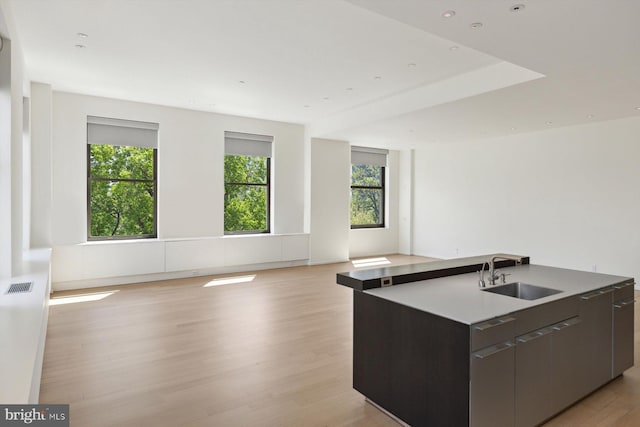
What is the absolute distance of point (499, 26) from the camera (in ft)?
10.5

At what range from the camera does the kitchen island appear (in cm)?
196

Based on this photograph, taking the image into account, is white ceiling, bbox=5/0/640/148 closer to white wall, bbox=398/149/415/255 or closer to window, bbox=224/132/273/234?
window, bbox=224/132/273/234

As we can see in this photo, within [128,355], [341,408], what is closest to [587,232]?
[341,408]

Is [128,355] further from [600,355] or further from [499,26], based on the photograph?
[499,26]

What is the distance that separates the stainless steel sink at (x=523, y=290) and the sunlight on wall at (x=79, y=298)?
16.8 ft

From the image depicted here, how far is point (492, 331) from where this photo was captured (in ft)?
6.51

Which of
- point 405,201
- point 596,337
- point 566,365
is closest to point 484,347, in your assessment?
point 566,365

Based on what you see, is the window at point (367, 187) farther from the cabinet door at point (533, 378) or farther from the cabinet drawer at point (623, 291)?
the cabinet door at point (533, 378)

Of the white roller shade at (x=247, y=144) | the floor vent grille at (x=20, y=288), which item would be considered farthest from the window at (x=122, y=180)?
the floor vent grille at (x=20, y=288)

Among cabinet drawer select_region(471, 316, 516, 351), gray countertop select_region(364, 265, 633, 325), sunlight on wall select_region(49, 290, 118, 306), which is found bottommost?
sunlight on wall select_region(49, 290, 118, 306)

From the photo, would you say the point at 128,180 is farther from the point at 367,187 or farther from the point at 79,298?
the point at 367,187

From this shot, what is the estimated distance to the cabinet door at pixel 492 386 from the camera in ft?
6.27

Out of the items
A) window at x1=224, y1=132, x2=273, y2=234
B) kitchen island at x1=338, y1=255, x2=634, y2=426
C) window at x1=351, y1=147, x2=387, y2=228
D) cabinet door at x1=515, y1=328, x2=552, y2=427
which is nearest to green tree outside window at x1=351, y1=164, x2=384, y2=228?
window at x1=351, y1=147, x2=387, y2=228

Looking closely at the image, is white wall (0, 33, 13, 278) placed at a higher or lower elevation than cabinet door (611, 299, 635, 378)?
higher
